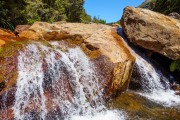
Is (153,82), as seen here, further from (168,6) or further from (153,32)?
(168,6)

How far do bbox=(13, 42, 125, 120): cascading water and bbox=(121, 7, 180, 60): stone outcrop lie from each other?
4.54 meters

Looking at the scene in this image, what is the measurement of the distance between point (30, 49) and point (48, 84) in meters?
2.39

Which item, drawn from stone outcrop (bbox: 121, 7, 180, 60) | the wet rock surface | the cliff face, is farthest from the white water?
the cliff face

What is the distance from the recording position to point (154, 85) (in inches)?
587

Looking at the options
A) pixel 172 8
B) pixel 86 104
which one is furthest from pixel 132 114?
pixel 172 8

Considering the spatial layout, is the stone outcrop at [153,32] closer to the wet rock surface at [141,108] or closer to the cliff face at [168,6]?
the wet rock surface at [141,108]

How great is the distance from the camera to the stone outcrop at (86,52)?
10.6 meters

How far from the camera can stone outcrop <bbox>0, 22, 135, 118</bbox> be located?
1062 cm

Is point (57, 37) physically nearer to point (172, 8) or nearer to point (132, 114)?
point (132, 114)

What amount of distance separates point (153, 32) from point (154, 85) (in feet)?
10.4

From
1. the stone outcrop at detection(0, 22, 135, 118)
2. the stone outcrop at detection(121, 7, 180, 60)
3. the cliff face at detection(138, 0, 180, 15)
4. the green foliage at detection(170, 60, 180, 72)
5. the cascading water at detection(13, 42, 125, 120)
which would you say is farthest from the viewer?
the cliff face at detection(138, 0, 180, 15)

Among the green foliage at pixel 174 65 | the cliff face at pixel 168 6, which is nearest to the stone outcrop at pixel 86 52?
the green foliage at pixel 174 65

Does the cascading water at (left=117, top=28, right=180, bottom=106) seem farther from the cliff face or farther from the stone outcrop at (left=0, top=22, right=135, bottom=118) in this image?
the cliff face

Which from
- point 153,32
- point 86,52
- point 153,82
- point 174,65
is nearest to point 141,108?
point 153,82
